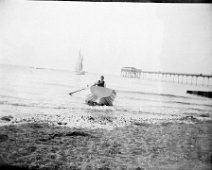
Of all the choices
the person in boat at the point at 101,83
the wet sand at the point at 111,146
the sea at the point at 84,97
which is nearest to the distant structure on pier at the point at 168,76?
the sea at the point at 84,97

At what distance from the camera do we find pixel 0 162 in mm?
2639

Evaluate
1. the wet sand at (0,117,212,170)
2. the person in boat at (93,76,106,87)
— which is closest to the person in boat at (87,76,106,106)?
the person in boat at (93,76,106,87)

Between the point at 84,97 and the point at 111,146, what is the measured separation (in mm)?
538

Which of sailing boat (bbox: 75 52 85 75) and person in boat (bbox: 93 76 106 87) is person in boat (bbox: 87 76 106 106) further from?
sailing boat (bbox: 75 52 85 75)

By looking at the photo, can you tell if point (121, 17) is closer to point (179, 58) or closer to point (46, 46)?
point (179, 58)

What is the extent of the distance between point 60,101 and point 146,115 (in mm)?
844

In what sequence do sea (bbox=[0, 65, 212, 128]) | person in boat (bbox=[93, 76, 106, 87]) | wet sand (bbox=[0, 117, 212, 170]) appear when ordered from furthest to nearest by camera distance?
person in boat (bbox=[93, 76, 106, 87]) < sea (bbox=[0, 65, 212, 128]) < wet sand (bbox=[0, 117, 212, 170])

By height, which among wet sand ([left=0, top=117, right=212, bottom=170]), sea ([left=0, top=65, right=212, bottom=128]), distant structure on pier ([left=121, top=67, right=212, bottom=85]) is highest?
distant structure on pier ([left=121, top=67, right=212, bottom=85])

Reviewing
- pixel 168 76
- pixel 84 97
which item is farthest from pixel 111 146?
pixel 168 76

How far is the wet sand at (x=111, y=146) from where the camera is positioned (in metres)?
2.29

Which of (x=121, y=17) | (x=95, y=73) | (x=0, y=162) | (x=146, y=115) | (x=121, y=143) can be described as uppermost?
(x=121, y=17)

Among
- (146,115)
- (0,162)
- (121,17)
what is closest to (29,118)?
(0,162)

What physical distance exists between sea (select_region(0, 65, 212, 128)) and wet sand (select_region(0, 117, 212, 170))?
10 centimetres

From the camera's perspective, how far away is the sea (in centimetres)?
241
